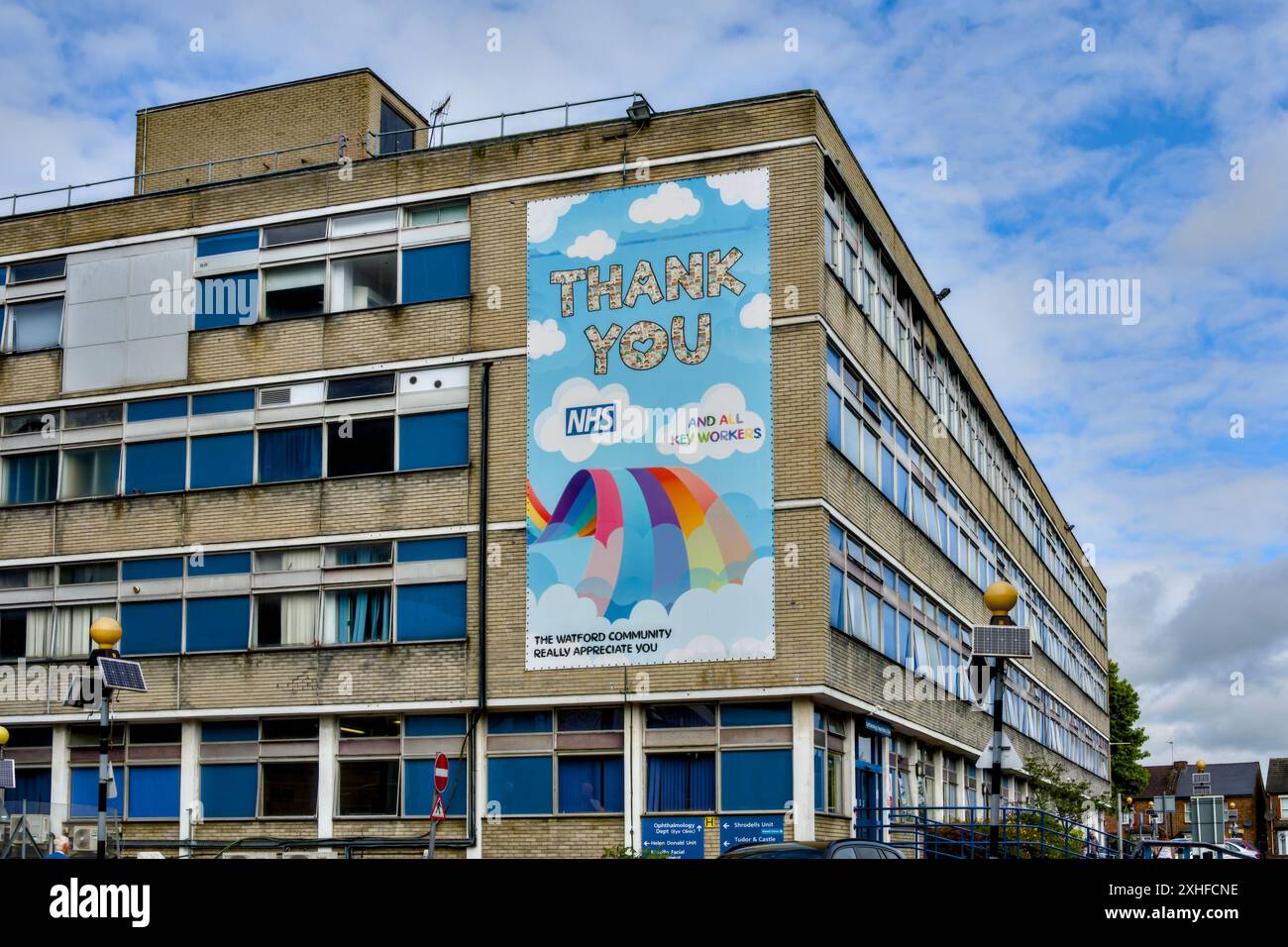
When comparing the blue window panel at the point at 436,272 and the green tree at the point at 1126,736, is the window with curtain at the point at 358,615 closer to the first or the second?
the blue window panel at the point at 436,272

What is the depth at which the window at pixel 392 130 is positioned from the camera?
39438 millimetres

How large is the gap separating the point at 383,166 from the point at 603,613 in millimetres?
11152

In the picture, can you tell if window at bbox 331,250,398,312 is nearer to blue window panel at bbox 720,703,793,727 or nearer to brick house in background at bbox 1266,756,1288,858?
blue window panel at bbox 720,703,793,727

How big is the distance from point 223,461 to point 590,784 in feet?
36.2

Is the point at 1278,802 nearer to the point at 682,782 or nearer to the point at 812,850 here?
the point at 682,782

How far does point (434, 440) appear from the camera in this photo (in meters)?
33.8

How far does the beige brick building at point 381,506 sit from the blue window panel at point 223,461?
0.07m

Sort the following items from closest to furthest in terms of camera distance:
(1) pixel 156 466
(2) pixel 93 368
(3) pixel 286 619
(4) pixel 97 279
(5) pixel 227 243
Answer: (3) pixel 286 619, (1) pixel 156 466, (5) pixel 227 243, (2) pixel 93 368, (4) pixel 97 279

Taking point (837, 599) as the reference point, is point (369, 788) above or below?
below

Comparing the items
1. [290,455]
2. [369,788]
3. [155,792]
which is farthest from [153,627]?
[369,788]

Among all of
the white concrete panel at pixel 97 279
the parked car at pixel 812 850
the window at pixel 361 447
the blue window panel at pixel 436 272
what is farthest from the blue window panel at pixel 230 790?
the parked car at pixel 812 850

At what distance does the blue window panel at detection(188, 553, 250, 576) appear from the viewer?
35.0 metres
